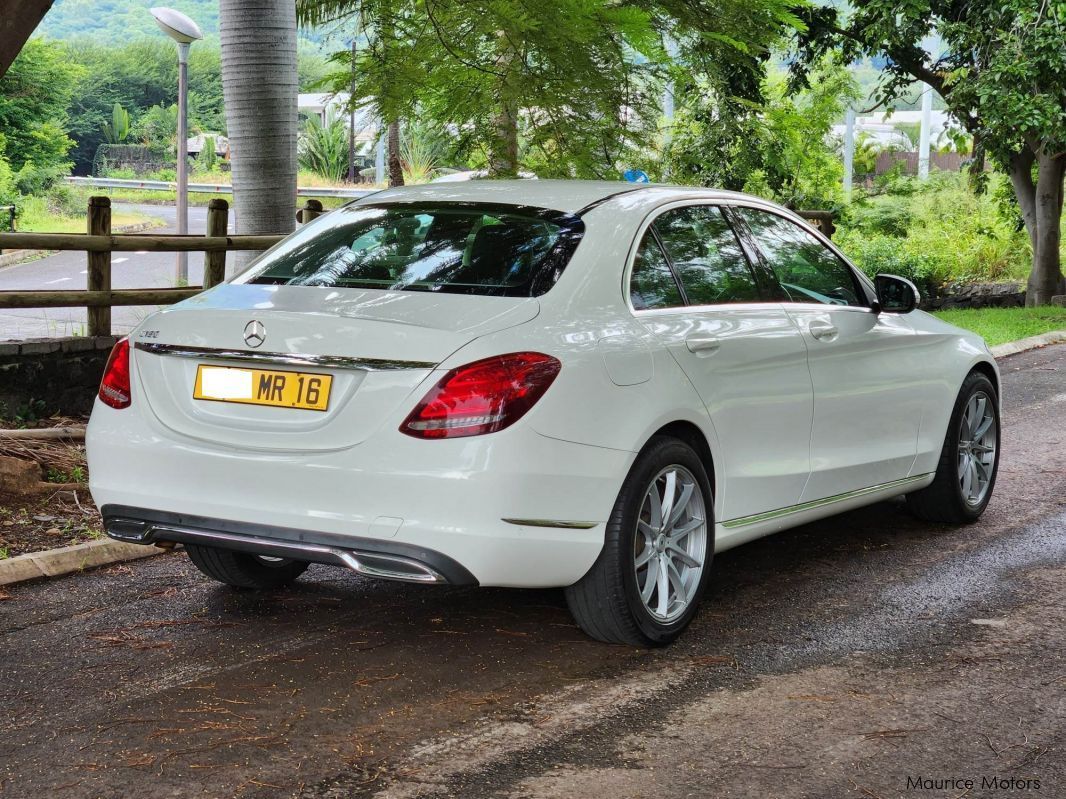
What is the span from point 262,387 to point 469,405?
0.72 meters

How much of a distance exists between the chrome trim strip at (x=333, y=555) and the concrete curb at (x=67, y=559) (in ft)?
4.72

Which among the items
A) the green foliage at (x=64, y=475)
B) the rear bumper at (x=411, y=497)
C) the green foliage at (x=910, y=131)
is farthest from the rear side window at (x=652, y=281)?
the green foliage at (x=910, y=131)

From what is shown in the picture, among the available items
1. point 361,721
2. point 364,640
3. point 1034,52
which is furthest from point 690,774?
point 1034,52

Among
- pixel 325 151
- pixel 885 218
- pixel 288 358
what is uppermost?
pixel 325 151

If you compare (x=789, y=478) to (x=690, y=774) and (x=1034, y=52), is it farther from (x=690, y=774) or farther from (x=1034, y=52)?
(x=1034, y=52)

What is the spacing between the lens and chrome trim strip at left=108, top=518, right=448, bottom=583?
4.31 m

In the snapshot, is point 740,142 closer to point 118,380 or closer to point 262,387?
point 118,380

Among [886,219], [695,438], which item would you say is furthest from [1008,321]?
[695,438]

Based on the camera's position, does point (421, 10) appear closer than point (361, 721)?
No

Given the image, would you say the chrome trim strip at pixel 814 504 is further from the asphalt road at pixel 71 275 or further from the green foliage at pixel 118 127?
the green foliage at pixel 118 127

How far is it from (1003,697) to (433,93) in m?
5.32

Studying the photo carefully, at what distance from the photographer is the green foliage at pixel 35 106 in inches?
2156

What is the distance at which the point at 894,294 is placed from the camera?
21.0 ft

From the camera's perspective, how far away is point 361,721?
4.21 m
